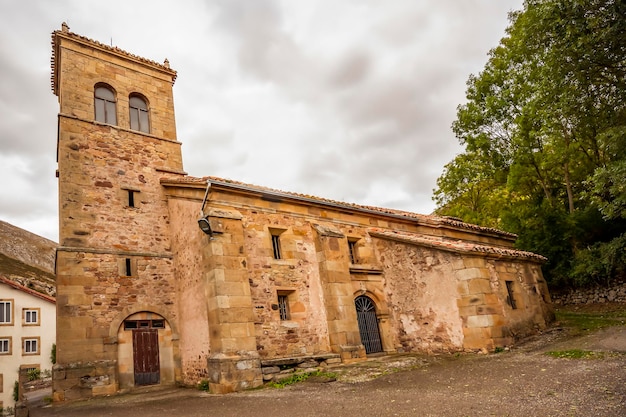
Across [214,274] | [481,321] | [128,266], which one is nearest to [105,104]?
[128,266]

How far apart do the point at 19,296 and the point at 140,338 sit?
24800 mm

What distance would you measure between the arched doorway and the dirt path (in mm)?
1671

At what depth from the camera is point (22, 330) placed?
2994 centimetres

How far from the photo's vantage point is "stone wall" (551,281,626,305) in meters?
17.5

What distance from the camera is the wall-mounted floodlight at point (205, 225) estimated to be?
10477 mm

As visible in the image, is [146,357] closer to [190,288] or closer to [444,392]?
[190,288]

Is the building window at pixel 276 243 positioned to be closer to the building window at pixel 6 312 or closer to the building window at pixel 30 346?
the building window at pixel 30 346

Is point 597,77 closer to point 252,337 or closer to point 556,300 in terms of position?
point 252,337

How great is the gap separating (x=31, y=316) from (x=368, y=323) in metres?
28.9

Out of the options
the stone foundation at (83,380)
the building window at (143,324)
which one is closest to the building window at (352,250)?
the building window at (143,324)

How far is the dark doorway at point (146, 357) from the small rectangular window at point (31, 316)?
24550 millimetres

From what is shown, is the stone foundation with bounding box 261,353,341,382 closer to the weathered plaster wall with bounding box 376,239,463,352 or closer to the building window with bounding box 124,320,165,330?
the weathered plaster wall with bounding box 376,239,463,352

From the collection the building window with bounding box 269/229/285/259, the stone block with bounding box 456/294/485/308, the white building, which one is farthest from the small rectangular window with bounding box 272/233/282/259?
the white building

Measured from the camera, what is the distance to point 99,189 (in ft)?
43.3
